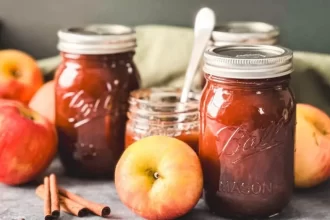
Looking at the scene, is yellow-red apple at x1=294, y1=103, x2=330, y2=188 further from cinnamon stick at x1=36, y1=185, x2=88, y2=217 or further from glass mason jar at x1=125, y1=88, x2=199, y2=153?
cinnamon stick at x1=36, y1=185, x2=88, y2=217

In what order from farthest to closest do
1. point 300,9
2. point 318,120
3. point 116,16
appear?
point 116,16, point 300,9, point 318,120

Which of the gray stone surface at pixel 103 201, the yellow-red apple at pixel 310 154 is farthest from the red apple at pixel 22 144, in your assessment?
the yellow-red apple at pixel 310 154

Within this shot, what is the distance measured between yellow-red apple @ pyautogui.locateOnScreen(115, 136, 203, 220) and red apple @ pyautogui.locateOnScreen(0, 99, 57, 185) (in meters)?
0.19

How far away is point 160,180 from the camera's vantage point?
0.78m

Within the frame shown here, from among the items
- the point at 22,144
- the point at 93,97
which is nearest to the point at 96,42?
the point at 93,97

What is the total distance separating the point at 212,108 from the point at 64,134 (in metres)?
0.30

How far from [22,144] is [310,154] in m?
0.42

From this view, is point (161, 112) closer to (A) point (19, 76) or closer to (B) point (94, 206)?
(B) point (94, 206)

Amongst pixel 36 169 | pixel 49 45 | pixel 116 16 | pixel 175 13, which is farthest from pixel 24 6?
pixel 36 169

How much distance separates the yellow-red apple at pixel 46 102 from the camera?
110cm

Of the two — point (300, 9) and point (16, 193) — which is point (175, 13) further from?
point (16, 193)

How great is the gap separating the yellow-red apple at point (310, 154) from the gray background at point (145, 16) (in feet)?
0.78

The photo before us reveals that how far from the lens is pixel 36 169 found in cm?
95

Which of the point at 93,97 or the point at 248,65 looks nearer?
the point at 248,65
